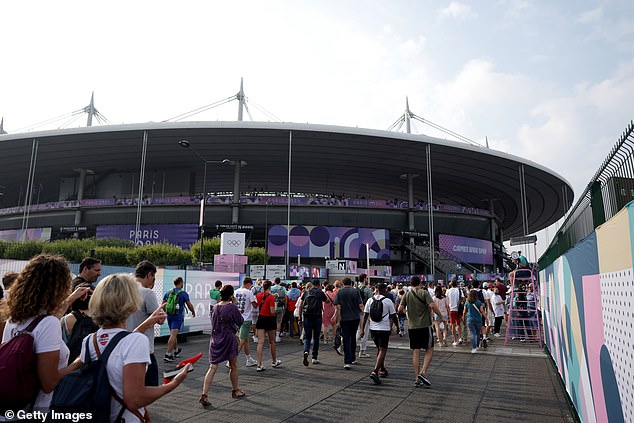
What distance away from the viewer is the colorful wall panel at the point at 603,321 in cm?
283

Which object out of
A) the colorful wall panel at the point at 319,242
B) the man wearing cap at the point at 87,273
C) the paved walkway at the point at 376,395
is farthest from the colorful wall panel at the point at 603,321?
the colorful wall panel at the point at 319,242

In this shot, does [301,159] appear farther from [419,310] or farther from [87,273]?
[87,273]

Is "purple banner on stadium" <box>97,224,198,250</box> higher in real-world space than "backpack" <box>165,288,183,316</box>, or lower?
higher

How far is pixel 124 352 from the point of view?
7.72 feet

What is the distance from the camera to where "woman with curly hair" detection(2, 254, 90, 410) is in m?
2.37

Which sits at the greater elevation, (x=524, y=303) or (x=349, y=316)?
(x=524, y=303)

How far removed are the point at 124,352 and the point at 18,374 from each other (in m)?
0.53

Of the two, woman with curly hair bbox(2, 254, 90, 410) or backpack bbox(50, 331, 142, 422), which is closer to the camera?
backpack bbox(50, 331, 142, 422)

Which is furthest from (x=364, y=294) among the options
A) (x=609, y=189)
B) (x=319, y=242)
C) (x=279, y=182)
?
(x=279, y=182)

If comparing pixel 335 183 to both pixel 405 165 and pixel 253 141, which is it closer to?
pixel 405 165

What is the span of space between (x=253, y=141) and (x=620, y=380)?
1581 inches

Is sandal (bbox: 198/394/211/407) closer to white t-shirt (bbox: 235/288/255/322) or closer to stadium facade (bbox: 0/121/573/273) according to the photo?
white t-shirt (bbox: 235/288/255/322)

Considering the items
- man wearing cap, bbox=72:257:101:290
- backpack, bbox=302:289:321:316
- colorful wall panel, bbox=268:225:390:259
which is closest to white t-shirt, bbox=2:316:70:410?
man wearing cap, bbox=72:257:101:290

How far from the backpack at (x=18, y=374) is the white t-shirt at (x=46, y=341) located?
0.13 feet
